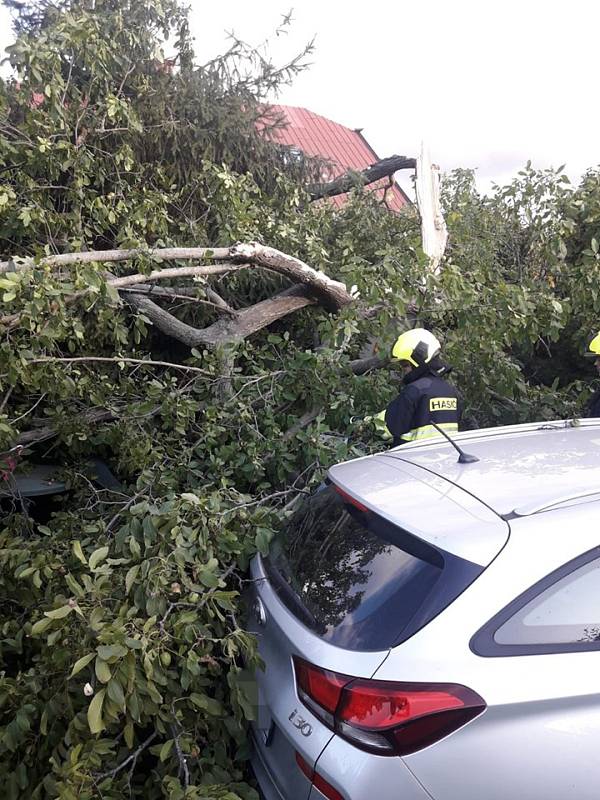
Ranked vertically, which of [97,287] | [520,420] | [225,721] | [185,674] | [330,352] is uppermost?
[97,287]

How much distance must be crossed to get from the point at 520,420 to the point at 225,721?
3361 mm

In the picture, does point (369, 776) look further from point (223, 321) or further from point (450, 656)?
point (223, 321)

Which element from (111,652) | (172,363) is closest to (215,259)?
(172,363)

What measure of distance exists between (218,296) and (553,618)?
4.07m

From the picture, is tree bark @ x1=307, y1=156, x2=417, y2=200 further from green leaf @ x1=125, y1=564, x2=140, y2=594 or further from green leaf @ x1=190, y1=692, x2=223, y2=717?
green leaf @ x1=190, y1=692, x2=223, y2=717

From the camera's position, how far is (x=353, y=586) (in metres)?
1.80

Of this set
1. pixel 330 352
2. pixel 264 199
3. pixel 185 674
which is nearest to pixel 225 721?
pixel 185 674

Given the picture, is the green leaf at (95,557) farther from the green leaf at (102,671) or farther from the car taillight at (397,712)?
the car taillight at (397,712)

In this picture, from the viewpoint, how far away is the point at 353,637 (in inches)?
65.2

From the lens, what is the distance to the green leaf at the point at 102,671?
5.92 ft

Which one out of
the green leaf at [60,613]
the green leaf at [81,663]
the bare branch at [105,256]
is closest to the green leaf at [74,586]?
the green leaf at [60,613]

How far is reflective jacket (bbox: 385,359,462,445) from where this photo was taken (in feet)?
11.8

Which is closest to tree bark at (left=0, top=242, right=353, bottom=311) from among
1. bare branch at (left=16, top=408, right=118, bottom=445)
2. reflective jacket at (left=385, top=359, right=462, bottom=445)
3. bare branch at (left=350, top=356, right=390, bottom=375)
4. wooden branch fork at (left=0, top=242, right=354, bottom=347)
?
wooden branch fork at (left=0, top=242, right=354, bottom=347)

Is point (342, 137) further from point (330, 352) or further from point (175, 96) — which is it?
point (330, 352)
